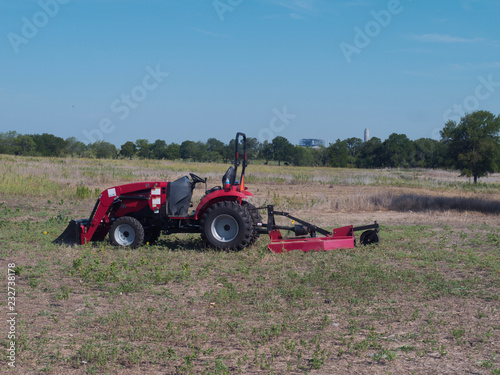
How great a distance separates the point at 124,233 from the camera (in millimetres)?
9695

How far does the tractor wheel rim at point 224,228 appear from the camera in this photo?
366 inches

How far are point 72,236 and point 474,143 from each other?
29018mm

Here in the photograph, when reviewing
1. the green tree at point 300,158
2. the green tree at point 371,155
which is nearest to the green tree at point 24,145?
the green tree at point 300,158

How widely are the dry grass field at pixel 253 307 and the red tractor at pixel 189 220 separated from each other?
286 mm

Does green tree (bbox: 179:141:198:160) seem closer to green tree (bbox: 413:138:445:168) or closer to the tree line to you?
the tree line

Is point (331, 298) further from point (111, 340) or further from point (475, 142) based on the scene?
point (475, 142)

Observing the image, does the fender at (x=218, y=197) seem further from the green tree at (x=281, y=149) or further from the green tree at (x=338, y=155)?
the green tree at (x=338, y=155)

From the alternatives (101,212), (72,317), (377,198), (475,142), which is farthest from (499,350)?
(475,142)

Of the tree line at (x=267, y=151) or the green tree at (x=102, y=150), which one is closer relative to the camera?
the tree line at (x=267, y=151)

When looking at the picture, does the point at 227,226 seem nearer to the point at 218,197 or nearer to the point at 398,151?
the point at 218,197

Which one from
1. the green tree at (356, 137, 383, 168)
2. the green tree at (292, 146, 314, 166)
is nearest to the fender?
the green tree at (292, 146, 314, 166)

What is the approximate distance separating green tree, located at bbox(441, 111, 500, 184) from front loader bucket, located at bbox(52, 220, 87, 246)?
27896 millimetres

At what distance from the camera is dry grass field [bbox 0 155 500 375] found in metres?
4.62

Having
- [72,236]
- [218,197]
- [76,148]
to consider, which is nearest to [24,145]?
[76,148]
